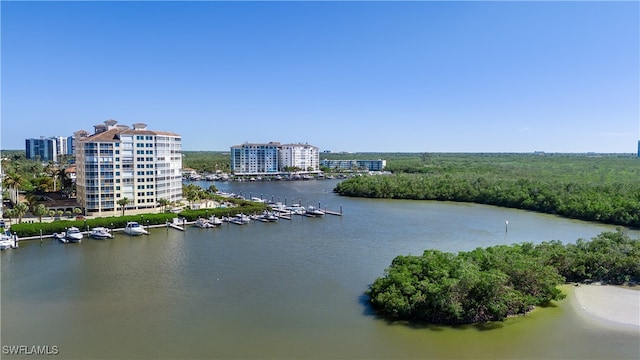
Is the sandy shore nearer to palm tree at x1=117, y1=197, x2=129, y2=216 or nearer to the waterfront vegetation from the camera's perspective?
the waterfront vegetation

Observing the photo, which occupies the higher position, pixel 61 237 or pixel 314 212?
pixel 314 212

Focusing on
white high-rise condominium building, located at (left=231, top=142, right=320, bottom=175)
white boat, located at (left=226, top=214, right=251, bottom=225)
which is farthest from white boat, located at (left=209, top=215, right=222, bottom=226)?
white high-rise condominium building, located at (left=231, top=142, right=320, bottom=175)

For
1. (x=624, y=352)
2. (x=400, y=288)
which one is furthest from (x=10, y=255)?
(x=624, y=352)

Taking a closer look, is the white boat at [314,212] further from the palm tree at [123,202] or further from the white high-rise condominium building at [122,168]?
the palm tree at [123,202]

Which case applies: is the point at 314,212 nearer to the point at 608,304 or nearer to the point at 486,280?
the point at 608,304

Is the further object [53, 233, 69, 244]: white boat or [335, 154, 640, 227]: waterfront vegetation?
[335, 154, 640, 227]: waterfront vegetation

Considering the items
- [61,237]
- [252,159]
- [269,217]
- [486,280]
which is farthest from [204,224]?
[252,159]
